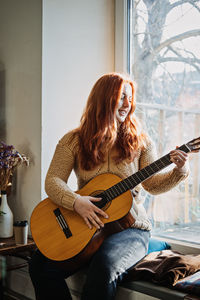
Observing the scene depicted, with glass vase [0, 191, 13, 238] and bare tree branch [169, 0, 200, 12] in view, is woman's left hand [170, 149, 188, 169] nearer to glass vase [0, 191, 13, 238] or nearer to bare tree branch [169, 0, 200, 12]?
bare tree branch [169, 0, 200, 12]

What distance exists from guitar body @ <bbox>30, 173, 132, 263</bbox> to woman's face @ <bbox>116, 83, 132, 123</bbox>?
32 centimetres

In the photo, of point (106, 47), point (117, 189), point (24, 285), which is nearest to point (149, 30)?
point (106, 47)

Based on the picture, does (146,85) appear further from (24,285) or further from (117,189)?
(24,285)

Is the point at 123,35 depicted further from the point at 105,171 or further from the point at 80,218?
the point at 80,218

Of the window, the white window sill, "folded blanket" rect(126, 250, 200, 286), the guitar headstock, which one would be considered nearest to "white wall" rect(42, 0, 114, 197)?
the window

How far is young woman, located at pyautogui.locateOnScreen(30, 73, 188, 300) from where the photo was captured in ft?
5.20

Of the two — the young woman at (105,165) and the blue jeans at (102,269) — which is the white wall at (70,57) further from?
the blue jeans at (102,269)

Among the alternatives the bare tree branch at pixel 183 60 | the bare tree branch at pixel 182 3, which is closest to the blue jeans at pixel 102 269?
the bare tree branch at pixel 183 60

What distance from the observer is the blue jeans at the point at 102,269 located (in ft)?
4.77

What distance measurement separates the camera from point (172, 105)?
81.6 inches

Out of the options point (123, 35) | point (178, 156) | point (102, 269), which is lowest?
point (102, 269)

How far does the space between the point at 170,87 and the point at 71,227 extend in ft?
3.33

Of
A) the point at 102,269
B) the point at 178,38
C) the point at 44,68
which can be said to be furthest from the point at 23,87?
the point at 102,269

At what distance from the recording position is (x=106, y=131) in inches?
70.3
